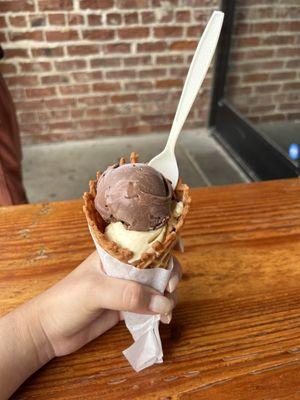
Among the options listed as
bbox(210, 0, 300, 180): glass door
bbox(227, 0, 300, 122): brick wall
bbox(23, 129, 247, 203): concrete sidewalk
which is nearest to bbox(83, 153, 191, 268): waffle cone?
bbox(210, 0, 300, 180): glass door

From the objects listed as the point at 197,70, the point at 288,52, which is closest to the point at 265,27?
the point at 288,52

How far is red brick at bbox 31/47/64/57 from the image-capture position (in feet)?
8.33

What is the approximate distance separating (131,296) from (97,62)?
2.32 m

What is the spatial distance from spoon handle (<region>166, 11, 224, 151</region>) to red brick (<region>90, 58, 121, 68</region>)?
6.91 feet

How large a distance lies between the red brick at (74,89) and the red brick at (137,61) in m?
0.31

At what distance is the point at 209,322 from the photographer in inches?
27.2

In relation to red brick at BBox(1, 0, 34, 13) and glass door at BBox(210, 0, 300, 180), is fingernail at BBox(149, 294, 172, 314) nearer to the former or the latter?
glass door at BBox(210, 0, 300, 180)

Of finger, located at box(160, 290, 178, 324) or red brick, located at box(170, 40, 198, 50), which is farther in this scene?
red brick, located at box(170, 40, 198, 50)

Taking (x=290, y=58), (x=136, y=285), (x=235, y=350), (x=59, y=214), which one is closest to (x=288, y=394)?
(x=235, y=350)

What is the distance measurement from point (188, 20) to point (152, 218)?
2.36m

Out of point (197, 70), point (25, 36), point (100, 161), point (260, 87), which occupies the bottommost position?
point (100, 161)

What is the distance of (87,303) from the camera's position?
60 cm

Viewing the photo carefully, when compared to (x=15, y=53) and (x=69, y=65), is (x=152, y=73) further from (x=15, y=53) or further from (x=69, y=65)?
(x=15, y=53)

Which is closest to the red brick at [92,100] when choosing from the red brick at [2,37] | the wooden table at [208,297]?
the red brick at [2,37]
